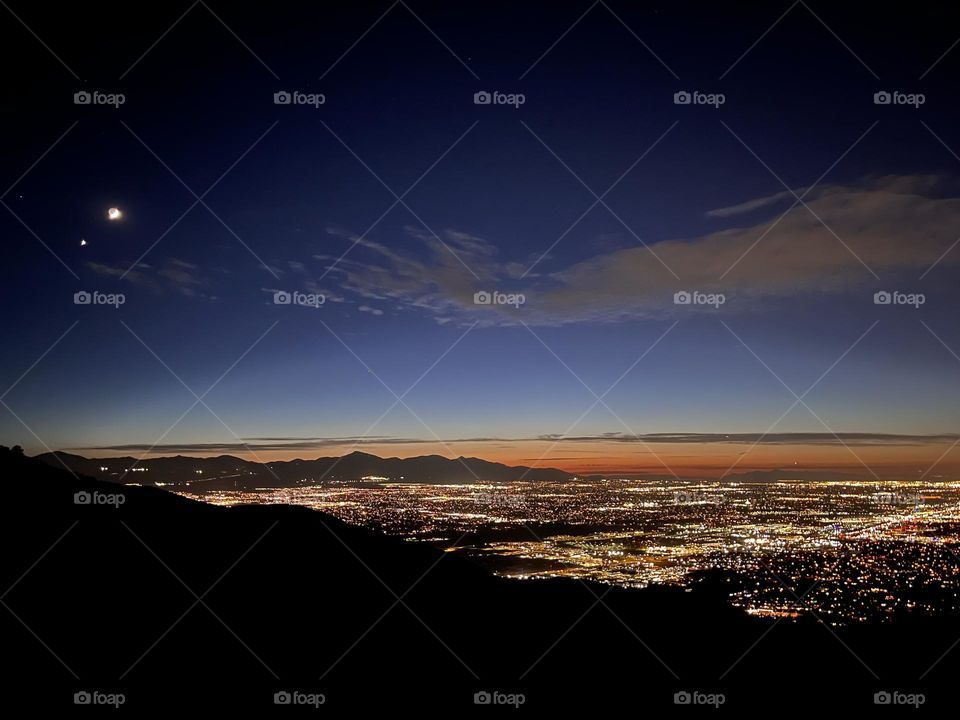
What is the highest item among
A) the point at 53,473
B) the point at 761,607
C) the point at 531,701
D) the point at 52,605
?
the point at 53,473

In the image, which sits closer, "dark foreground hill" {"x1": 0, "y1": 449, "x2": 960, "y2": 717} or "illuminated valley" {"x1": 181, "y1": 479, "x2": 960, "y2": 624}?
"dark foreground hill" {"x1": 0, "y1": 449, "x2": 960, "y2": 717}

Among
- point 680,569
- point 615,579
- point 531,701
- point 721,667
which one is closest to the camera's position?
point 531,701

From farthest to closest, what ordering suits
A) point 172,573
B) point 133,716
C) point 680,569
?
point 680,569 → point 172,573 → point 133,716

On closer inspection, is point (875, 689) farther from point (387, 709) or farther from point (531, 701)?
point (387, 709)

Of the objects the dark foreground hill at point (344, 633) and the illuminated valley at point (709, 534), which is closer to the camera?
the dark foreground hill at point (344, 633)

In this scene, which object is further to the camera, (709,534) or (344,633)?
(709,534)

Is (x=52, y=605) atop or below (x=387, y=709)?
atop

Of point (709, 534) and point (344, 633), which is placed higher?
point (344, 633)

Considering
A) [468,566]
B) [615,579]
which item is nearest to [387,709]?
[468,566]
